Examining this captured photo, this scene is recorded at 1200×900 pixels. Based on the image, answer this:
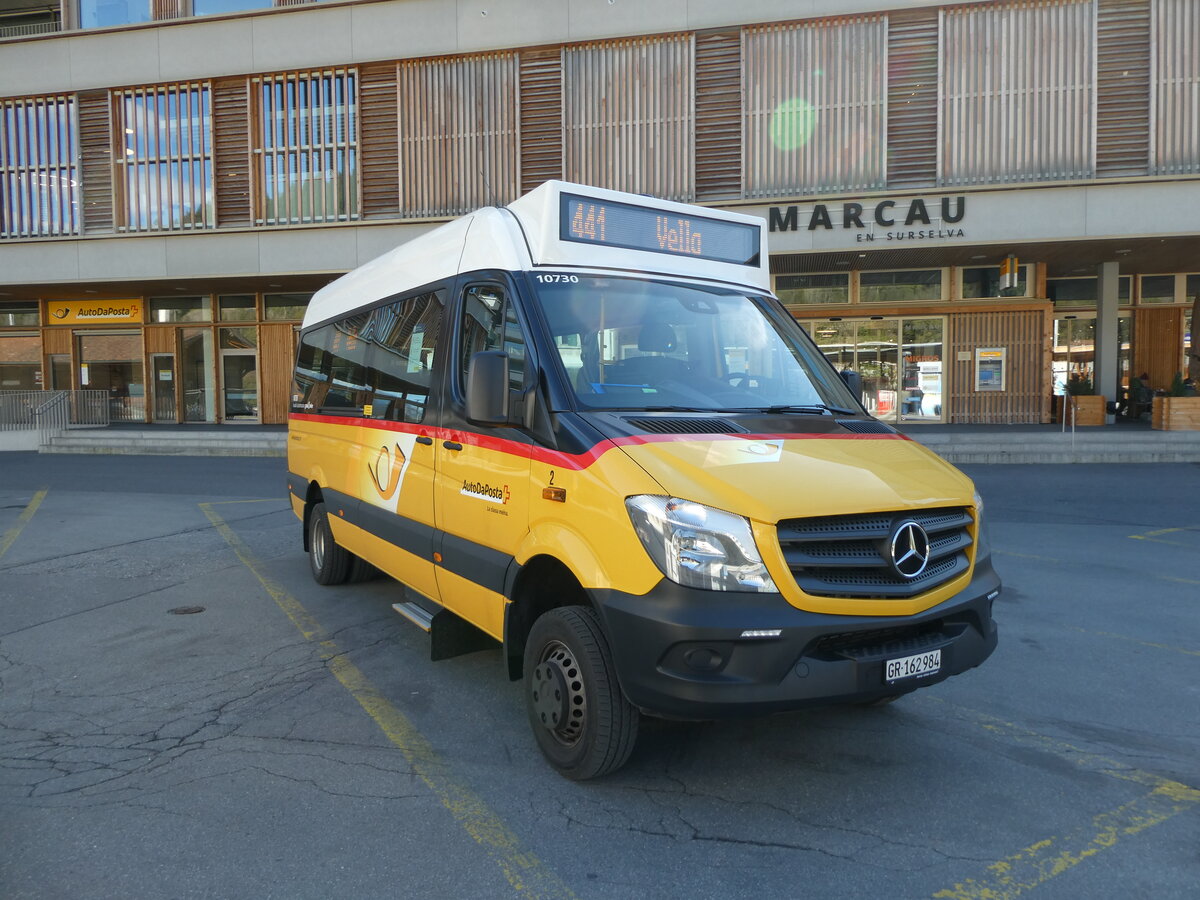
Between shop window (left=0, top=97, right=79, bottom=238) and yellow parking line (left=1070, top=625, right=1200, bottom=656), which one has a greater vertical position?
shop window (left=0, top=97, right=79, bottom=238)

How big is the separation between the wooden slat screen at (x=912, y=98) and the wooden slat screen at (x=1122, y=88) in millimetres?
3321

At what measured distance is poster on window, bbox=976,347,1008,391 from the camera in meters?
21.2

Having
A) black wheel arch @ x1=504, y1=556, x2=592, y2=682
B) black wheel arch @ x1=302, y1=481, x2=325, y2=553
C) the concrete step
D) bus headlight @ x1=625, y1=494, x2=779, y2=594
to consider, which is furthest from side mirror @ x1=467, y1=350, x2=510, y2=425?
the concrete step

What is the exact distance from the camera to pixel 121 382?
1048 inches

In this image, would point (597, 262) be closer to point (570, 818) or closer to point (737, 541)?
point (737, 541)

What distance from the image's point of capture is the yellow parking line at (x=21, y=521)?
30.7 feet

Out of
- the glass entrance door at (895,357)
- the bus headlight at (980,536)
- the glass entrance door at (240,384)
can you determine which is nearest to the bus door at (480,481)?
the bus headlight at (980,536)

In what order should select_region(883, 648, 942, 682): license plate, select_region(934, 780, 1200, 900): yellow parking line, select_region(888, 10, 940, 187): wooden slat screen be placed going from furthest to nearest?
select_region(888, 10, 940, 187): wooden slat screen < select_region(883, 648, 942, 682): license plate < select_region(934, 780, 1200, 900): yellow parking line

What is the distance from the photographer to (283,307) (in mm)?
25141

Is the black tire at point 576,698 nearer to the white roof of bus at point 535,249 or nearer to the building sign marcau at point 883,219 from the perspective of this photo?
the white roof of bus at point 535,249

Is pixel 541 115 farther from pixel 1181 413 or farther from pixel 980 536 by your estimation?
pixel 980 536

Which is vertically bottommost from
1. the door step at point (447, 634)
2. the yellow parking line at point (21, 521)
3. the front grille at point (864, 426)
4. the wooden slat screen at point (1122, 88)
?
the yellow parking line at point (21, 521)

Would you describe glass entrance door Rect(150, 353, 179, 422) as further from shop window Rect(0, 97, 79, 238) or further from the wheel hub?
the wheel hub

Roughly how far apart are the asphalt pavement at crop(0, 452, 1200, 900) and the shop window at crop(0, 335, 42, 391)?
2457 cm
